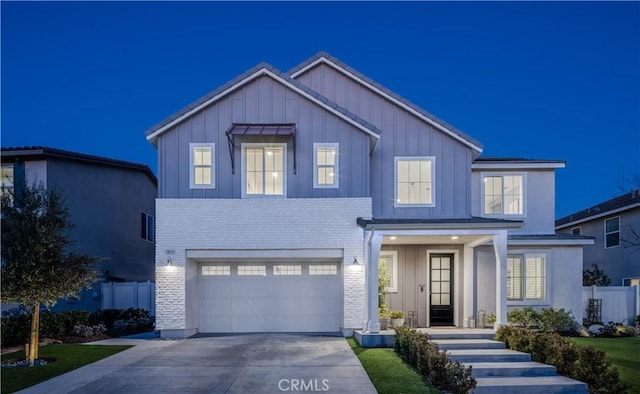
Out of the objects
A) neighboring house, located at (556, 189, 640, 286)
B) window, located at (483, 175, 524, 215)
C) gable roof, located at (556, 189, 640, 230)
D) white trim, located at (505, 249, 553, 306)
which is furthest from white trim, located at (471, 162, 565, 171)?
neighboring house, located at (556, 189, 640, 286)

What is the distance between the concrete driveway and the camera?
28.4 ft

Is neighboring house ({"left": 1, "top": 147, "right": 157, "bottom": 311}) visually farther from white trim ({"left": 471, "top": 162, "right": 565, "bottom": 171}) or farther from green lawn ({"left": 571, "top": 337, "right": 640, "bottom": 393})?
green lawn ({"left": 571, "top": 337, "right": 640, "bottom": 393})

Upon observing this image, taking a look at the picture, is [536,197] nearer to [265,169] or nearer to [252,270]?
[265,169]

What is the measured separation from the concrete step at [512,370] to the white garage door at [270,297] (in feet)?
20.3

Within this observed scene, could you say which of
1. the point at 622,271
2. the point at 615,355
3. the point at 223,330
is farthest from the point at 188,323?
the point at 622,271

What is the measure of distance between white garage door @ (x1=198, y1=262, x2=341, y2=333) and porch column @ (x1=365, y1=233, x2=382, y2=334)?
262 cm

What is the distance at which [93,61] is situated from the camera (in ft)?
426

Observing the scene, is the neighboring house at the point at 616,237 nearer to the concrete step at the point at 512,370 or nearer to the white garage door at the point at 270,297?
the white garage door at the point at 270,297

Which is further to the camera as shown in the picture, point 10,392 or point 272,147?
point 272,147

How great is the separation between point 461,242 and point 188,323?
29.4 feet

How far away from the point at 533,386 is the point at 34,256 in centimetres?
1089

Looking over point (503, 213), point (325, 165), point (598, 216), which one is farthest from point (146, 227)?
point (598, 216)

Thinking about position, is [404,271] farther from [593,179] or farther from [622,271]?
[593,179]

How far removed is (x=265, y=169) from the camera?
14.7m
